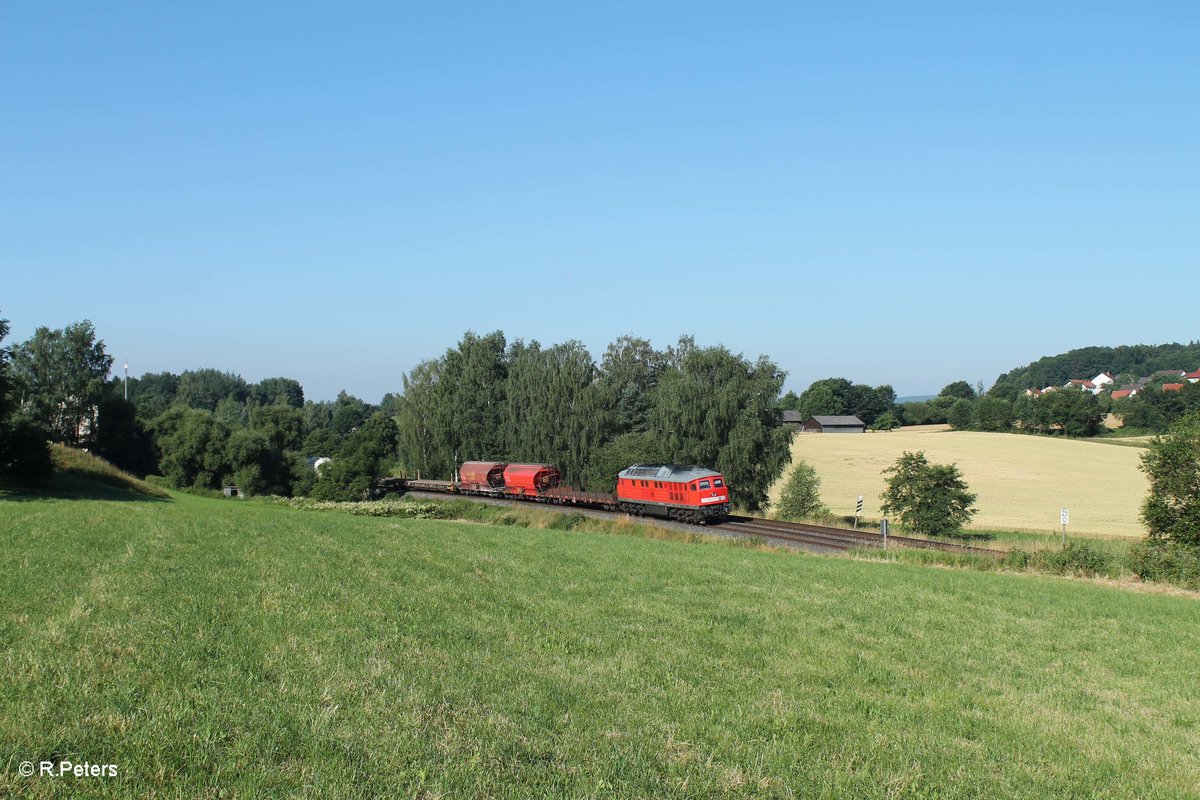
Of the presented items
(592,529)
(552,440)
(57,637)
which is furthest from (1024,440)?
(57,637)

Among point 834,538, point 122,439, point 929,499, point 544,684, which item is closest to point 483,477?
point 834,538

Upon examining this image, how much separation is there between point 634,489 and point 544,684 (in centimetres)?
3926

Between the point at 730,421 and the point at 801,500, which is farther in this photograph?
the point at 730,421

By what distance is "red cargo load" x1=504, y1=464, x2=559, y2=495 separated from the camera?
189 ft

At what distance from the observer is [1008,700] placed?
35.0 ft

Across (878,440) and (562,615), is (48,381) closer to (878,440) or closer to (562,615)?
(562,615)

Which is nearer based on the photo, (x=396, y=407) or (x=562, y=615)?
(x=562, y=615)

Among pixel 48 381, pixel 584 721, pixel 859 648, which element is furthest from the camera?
pixel 48 381

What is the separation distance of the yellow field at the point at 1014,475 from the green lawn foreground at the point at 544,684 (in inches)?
1693

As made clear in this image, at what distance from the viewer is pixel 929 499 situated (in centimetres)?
4219

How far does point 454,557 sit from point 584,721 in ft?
41.7

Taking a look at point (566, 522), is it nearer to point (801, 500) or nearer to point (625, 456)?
point (801, 500)

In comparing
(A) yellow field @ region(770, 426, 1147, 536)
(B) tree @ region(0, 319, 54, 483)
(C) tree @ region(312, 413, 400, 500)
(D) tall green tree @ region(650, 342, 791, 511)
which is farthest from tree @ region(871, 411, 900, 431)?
(B) tree @ region(0, 319, 54, 483)

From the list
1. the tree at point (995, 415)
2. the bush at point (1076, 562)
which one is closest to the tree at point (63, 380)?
the bush at point (1076, 562)
